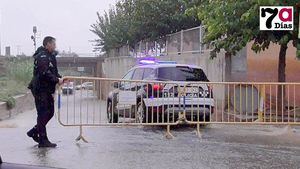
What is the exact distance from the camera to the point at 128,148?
9508 mm

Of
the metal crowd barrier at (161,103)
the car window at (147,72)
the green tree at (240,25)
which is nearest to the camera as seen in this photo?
the metal crowd barrier at (161,103)

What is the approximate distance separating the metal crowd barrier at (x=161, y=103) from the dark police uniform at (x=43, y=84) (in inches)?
51.6

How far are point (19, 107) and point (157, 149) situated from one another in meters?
16.6

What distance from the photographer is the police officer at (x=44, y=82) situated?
9062mm

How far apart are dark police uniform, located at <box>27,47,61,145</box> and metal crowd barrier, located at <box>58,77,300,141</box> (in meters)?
1.31

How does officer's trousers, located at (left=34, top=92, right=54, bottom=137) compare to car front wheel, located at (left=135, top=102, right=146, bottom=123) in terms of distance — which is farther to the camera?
car front wheel, located at (left=135, top=102, right=146, bottom=123)

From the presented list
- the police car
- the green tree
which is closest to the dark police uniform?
the police car

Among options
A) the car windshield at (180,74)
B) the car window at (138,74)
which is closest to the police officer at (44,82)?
the car windshield at (180,74)

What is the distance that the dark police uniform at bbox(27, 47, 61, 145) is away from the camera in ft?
29.7

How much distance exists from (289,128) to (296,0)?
2.87 meters

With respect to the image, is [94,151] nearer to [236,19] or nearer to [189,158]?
[189,158]

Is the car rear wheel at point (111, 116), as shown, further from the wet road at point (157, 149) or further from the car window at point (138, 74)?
the car window at point (138, 74)

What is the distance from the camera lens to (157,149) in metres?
9.41

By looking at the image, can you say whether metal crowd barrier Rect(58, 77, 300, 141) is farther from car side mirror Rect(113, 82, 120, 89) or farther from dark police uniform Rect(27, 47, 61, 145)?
dark police uniform Rect(27, 47, 61, 145)
